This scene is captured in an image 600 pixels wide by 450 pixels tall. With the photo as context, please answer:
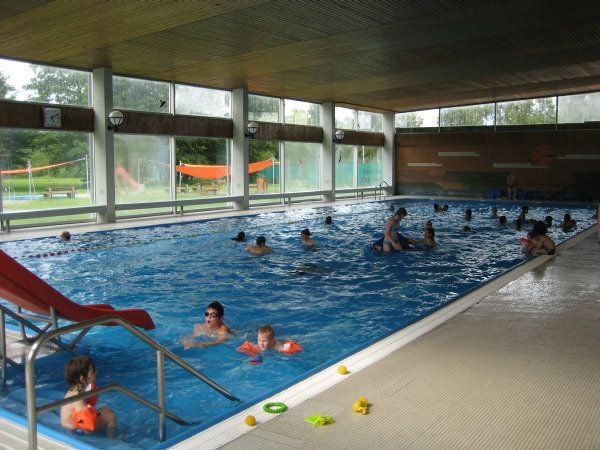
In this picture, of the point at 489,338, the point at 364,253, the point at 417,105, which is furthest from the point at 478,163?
the point at 489,338

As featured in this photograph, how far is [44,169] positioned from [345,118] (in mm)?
14864

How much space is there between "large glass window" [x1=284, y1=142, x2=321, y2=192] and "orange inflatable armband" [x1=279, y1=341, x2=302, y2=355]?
17644 mm

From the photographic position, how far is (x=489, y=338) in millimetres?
5172

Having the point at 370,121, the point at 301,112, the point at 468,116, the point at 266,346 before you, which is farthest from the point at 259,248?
the point at 468,116

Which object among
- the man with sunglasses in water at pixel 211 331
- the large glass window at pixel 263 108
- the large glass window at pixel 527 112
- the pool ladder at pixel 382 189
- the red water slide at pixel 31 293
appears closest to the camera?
the red water slide at pixel 31 293

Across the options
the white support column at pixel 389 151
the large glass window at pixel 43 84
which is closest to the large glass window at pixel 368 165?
the white support column at pixel 389 151

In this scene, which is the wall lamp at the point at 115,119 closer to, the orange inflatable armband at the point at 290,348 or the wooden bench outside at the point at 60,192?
the wooden bench outside at the point at 60,192

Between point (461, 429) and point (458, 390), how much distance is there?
622 mm

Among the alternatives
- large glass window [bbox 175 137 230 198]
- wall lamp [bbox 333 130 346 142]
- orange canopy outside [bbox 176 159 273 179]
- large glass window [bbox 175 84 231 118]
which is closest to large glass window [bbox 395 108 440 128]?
wall lamp [bbox 333 130 346 142]

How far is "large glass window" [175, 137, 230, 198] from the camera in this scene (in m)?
18.8

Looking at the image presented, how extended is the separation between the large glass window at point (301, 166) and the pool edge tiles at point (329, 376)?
1599 centimetres

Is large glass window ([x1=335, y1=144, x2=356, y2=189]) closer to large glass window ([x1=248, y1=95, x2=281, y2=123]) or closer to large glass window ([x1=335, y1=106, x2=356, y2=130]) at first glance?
large glass window ([x1=335, y1=106, x2=356, y2=130])

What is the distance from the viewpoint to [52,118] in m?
14.4

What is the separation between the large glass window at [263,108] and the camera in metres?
21.1
